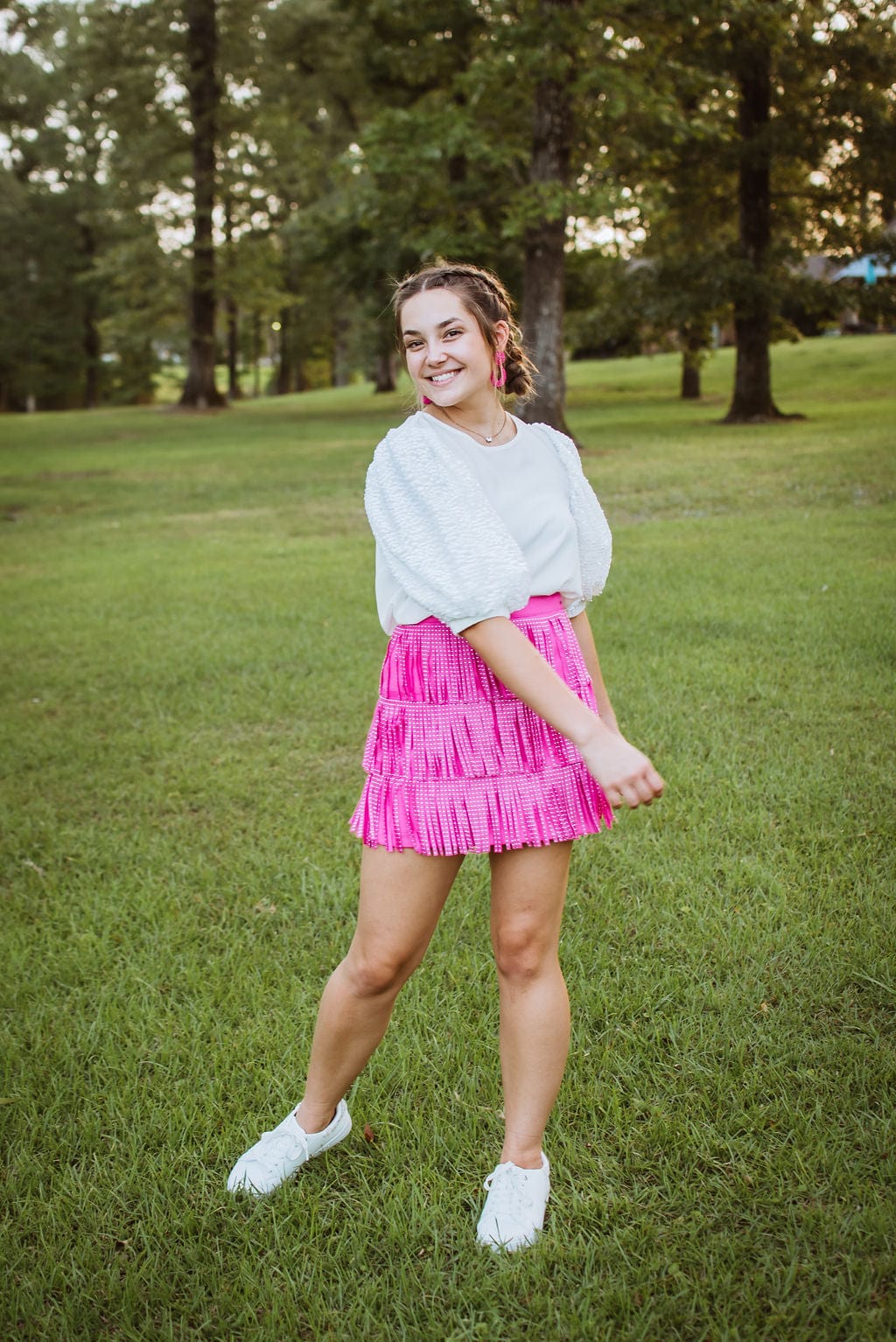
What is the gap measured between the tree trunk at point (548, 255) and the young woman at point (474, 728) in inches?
488

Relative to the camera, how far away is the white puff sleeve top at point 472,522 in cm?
185

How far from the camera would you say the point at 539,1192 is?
2117mm

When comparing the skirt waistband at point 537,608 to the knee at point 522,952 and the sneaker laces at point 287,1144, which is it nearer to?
the knee at point 522,952

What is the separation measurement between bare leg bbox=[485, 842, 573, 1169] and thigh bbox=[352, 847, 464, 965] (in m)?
0.12

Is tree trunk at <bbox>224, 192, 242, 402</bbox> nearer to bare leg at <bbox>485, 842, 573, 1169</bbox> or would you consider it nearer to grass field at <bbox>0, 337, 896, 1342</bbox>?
grass field at <bbox>0, 337, 896, 1342</bbox>

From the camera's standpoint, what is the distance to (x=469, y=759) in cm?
201

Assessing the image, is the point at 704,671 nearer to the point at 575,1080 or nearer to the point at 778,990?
the point at 778,990

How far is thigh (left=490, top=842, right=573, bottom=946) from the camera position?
2.02 meters

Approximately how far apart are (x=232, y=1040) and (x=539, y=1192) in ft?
→ 3.19

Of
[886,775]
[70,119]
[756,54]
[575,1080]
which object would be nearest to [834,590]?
[886,775]

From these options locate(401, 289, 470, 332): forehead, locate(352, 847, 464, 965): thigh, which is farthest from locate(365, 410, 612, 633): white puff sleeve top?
locate(352, 847, 464, 965): thigh

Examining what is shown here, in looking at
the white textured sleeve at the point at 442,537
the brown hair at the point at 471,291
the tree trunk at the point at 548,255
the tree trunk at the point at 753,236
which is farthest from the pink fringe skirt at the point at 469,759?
the tree trunk at the point at 753,236

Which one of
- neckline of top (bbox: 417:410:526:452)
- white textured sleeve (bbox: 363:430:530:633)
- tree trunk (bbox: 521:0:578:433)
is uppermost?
tree trunk (bbox: 521:0:578:433)

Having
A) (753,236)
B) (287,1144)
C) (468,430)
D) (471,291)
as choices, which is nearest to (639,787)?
(468,430)
